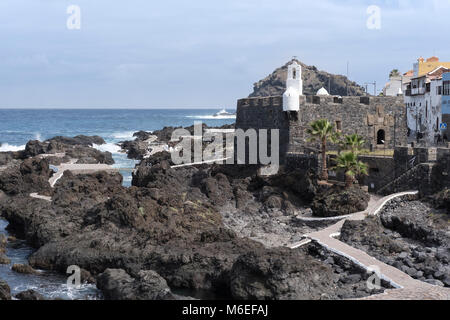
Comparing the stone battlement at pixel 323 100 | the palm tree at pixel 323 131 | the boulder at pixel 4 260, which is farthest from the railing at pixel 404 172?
the boulder at pixel 4 260

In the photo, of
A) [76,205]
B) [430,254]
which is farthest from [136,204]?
[430,254]

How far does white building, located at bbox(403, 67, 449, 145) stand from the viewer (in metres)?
42.7

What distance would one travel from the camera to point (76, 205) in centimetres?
2884

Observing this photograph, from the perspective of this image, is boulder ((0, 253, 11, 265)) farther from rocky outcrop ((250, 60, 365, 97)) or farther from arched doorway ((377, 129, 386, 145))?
rocky outcrop ((250, 60, 365, 97))

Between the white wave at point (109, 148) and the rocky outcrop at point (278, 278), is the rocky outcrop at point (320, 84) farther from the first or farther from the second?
the rocky outcrop at point (278, 278)

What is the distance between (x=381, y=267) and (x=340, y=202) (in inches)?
322

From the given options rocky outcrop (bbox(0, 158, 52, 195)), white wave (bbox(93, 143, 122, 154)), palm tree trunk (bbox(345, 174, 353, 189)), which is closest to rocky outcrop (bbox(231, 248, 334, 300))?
palm tree trunk (bbox(345, 174, 353, 189))

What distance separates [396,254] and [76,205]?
15841 mm

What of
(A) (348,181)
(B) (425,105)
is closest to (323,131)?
(A) (348,181)

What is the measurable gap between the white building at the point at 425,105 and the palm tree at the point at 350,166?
1434 cm

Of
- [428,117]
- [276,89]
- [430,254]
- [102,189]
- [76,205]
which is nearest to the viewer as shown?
[430,254]

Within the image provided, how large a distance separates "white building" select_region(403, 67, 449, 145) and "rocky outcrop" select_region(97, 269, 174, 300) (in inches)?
1118

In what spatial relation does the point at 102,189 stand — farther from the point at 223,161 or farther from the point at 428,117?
the point at 428,117

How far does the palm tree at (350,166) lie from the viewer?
2830 centimetres
